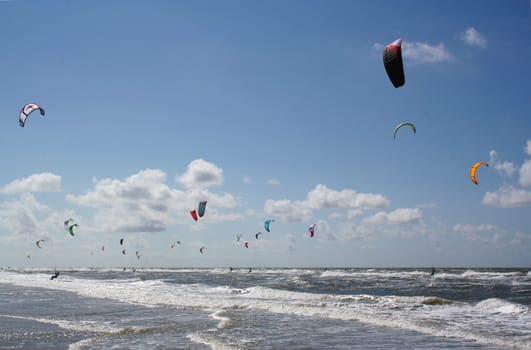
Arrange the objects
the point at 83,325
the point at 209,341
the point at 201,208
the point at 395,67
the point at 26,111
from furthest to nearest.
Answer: the point at 201,208, the point at 26,111, the point at 83,325, the point at 395,67, the point at 209,341

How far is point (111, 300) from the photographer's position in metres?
20.0

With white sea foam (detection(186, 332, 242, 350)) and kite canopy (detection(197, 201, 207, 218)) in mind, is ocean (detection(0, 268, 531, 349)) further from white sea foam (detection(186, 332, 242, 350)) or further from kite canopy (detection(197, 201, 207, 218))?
kite canopy (detection(197, 201, 207, 218))

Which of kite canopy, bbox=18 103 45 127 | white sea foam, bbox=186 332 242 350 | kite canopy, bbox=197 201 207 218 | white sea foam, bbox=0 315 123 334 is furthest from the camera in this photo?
kite canopy, bbox=197 201 207 218

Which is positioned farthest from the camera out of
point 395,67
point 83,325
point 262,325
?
point 262,325

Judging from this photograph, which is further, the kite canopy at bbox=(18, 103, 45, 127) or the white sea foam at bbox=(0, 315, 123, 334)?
the kite canopy at bbox=(18, 103, 45, 127)

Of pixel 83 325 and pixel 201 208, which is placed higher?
pixel 201 208

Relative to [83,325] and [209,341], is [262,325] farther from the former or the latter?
[83,325]

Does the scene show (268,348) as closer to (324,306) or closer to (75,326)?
(75,326)

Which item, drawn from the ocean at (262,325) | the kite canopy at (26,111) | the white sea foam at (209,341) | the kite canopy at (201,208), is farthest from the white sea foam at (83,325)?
the kite canopy at (201,208)

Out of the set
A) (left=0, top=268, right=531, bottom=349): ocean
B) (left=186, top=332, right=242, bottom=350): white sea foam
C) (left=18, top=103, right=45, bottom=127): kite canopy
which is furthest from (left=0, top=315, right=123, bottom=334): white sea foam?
(left=18, top=103, right=45, bottom=127): kite canopy

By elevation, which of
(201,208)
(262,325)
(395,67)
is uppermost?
(395,67)

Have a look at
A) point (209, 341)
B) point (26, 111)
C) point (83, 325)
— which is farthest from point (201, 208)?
point (209, 341)

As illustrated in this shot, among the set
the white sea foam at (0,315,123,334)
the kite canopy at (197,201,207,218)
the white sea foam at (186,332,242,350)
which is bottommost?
the white sea foam at (0,315,123,334)

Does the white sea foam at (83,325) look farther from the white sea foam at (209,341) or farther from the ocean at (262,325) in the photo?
the white sea foam at (209,341)
